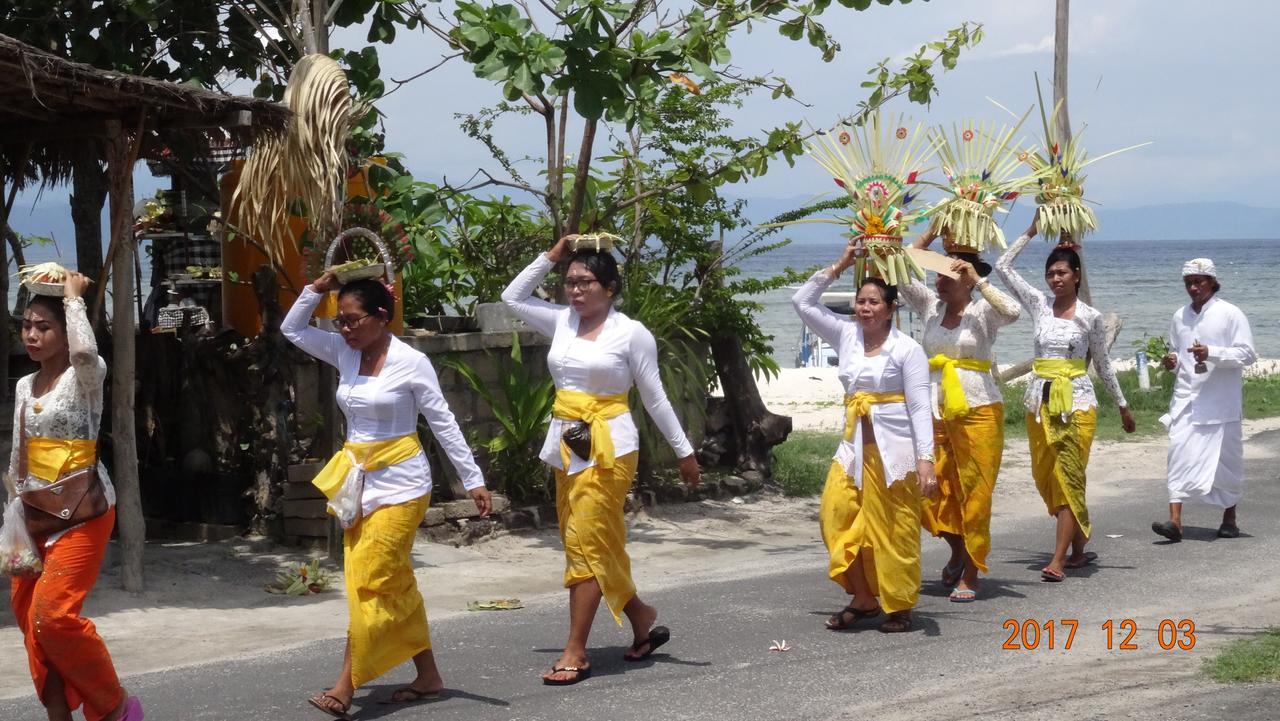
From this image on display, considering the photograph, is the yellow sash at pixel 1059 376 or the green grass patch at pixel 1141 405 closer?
the yellow sash at pixel 1059 376

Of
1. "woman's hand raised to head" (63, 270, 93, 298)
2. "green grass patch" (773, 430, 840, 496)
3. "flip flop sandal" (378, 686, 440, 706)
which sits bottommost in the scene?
"flip flop sandal" (378, 686, 440, 706)

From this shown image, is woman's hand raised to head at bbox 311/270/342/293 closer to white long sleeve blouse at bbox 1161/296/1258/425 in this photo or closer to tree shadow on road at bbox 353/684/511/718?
tree shadow on road at bbox 353/684/511/718

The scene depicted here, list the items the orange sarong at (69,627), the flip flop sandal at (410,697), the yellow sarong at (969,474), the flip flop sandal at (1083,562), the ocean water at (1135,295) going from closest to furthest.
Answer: the orange sarong at (69,627) → the flip flop sandal at (410,697) → the yellow sarong at (969,474) → the flip flop sandal at (1083,562) → the ocean water at (1135,295)

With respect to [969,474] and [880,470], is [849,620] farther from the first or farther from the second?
[969,474]

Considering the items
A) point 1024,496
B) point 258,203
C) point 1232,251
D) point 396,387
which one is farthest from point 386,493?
point 1232,251

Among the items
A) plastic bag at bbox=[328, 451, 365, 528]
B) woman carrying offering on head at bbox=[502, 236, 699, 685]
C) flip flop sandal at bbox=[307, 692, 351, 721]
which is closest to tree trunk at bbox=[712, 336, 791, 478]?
woman carrying offering on head at bbox=[502, 236, 699, 685]

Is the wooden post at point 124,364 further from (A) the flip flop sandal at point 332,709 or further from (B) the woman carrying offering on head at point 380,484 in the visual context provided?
(A) the flip flop sandal at point 332,709

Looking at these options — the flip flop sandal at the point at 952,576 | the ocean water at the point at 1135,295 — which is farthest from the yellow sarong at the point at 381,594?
the ocean water at the point at 1135,295

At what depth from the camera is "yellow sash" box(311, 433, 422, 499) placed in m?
5.69

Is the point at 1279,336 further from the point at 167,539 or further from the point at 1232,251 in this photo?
the point at 1232,251

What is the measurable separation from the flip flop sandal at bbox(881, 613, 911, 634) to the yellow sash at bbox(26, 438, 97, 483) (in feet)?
12.3

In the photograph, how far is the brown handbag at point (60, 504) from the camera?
17.4ft

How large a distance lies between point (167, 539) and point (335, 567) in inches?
69.4

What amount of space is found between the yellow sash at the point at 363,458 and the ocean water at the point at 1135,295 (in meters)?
4.05
